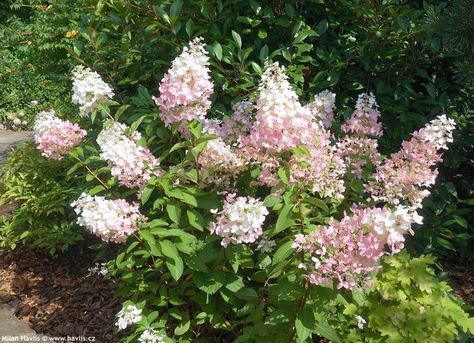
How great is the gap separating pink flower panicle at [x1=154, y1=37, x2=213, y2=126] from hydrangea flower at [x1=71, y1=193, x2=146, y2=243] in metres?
0.41

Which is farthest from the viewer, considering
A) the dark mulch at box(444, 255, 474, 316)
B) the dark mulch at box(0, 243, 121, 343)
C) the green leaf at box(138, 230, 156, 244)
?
the dark mulch at box(444, 255, 474, 316)

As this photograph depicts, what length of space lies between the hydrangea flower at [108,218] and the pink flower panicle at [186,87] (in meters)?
0.41

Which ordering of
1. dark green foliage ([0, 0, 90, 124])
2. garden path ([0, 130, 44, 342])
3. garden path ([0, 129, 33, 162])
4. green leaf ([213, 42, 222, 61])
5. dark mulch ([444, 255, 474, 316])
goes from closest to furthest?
green leaf ([213, 42, 222, 61]), garden path ([0, 130, 44, 342]), dark mulch ([444, 255, 474, 316]), garden path ([0, 129, 33, 162]), dark green foliage ([0, 0, 90, 124])

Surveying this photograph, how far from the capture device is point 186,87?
82.4 inches

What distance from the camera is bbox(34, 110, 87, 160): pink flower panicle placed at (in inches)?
95.7

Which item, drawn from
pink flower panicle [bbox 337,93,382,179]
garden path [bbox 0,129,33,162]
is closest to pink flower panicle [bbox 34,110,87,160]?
pink flower panicle [bbox 337,93,382,179]

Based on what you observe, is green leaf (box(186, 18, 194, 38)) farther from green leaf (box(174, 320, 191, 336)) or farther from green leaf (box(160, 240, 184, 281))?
green leaf (box(174, 320, 191, 336))

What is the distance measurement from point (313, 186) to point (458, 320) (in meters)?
0.76

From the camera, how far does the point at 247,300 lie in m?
2.22

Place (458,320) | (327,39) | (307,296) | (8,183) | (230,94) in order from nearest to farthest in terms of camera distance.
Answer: (307,296)
(458,320)
(230,94)
(327,39)
(8,183)

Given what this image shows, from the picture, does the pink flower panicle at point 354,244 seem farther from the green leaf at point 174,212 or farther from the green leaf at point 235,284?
the green leaf at point 174,212

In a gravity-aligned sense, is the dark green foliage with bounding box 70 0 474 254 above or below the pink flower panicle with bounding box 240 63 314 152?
below

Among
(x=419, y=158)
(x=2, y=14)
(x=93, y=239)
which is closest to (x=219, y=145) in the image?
(x=419, y=158)

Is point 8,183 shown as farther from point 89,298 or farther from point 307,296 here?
point 307,296
